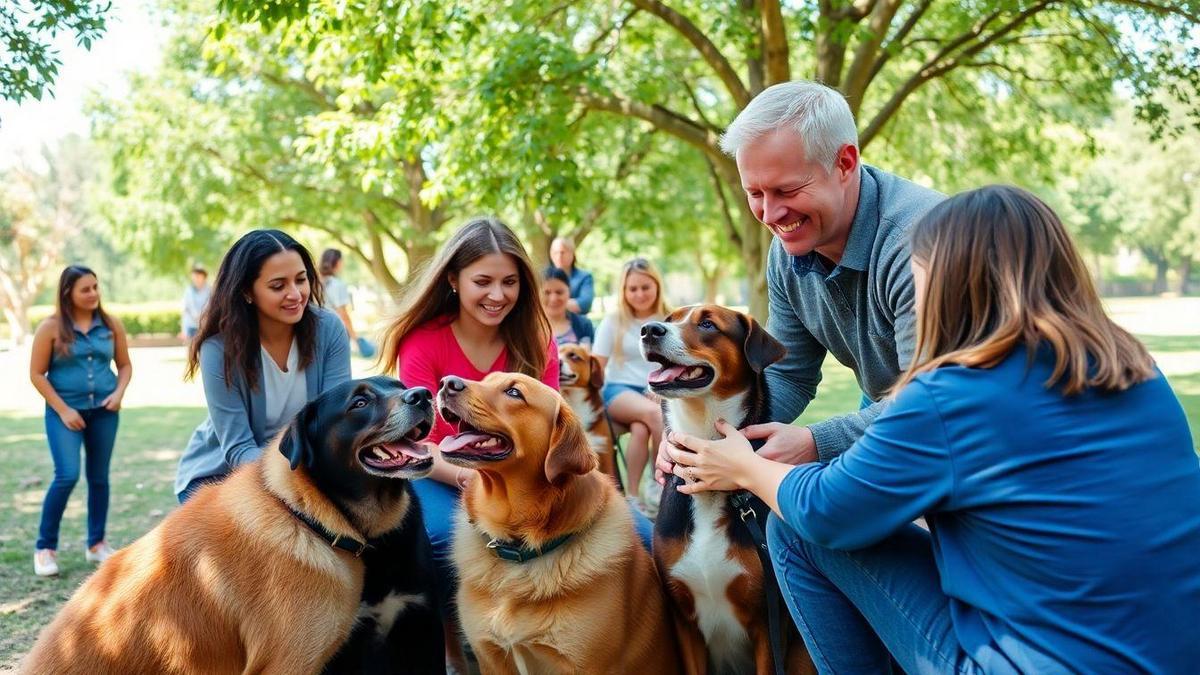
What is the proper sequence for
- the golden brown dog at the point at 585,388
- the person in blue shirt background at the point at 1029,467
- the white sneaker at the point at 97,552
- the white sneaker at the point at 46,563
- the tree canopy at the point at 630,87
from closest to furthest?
the person in blue shirt background at the point at 1029,467
the white sneaker at the point at 46,563
the white sneaker at the point at 97,552
the golden brown dog at the point at 585,388
the tree canopy at the point at 630,87

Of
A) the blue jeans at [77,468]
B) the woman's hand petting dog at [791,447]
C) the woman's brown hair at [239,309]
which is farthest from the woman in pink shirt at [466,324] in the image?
the blue jeans at [77,468]

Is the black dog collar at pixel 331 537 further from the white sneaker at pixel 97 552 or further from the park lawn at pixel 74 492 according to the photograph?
the white sneaker at pixel 97 552

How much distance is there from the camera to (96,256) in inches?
3078

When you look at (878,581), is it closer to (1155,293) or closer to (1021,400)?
(1021,400)

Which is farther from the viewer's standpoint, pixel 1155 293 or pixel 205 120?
pixel 1155 293

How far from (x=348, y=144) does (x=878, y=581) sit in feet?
35.1

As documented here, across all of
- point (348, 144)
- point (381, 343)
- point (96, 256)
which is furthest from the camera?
point (96, 256)

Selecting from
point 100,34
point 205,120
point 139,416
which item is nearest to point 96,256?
point 205,120

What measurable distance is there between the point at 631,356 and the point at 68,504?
17.6 feet

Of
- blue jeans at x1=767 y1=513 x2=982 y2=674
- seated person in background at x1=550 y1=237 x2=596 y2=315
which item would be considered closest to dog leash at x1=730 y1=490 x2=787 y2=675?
blue jeans at x1=767 y1=513 x2=982 y2=674

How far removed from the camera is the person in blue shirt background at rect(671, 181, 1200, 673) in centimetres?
211

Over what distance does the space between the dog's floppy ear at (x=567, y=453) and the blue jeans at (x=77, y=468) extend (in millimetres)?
4721

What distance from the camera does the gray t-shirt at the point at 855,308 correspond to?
11.0ft

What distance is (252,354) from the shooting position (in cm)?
464
